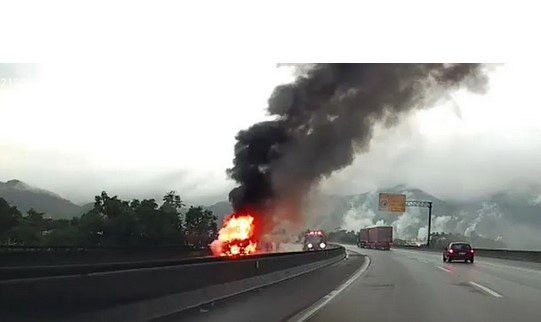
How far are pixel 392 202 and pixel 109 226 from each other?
2052 inches

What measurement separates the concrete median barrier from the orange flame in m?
15.9

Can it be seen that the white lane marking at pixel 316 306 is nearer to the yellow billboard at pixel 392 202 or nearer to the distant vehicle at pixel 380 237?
the yellow billboard at pixel 392 202

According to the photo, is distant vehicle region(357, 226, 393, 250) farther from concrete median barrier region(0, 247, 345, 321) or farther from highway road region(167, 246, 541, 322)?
concrete median barrier region(0, 247, 345, 321)

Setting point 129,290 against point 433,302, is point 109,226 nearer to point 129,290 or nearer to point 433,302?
point 433,302

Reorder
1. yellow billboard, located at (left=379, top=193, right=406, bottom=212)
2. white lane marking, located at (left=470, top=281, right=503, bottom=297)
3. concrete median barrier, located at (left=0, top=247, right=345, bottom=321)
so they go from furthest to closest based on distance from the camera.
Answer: yellow billboard, located at (left=379, top=193, right=406, bottom=212), white lane marking, located at (left=470, top=281, right=503, bottom=297), concrete median barrier, located at (left=0, top=247, right=345, bottom=321)

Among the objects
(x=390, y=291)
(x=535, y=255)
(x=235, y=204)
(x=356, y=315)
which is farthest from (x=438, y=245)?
(x=356, y=315)

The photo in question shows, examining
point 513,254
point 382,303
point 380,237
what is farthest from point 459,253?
point 380,237

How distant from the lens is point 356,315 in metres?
12.9

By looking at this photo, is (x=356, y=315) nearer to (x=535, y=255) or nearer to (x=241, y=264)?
(x=241, y=264)

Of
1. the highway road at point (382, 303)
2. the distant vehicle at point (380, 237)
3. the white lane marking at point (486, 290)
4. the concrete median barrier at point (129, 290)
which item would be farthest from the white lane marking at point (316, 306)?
the distant vehicle at point (380, 237)

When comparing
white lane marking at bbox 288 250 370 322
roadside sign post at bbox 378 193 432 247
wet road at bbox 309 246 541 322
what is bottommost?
white lane marking at bbox 288 250 370 322

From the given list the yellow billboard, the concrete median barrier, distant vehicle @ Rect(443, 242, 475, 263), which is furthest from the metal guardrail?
the concrete median barrier

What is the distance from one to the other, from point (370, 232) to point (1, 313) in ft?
301

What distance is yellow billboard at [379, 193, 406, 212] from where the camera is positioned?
77.1m
